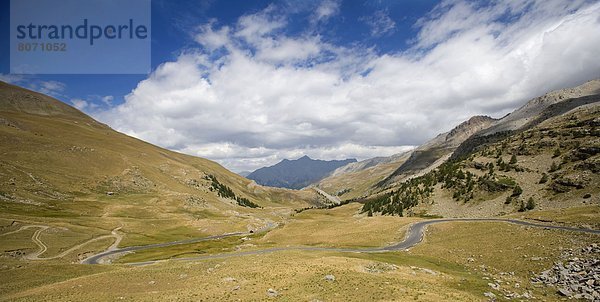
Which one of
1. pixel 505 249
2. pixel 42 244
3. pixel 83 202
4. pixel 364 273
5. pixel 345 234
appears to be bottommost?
pixel 345 234

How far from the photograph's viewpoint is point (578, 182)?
4478 inches

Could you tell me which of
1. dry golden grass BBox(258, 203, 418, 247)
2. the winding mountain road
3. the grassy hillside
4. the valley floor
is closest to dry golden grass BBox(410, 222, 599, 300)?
the valley floor

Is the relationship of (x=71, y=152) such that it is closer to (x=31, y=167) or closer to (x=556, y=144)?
(x=31, y=167)

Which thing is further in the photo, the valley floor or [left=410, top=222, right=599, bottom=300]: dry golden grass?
[left=410, top=222, right=599, bottom=300]: dry golden grass

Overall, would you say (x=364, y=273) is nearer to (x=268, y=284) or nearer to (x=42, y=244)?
(x=268, y=284)

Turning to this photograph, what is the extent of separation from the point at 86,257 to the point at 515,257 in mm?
103159

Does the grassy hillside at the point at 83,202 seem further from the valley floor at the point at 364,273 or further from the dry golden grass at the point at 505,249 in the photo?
the dry golden grass at the point at 505,249

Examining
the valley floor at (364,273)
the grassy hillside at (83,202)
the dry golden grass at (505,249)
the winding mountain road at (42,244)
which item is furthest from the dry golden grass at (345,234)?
the winding mountain road at (42,244)

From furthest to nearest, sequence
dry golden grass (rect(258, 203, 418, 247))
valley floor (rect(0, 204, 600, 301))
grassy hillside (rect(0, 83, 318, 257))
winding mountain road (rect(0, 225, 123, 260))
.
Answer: grassy hillside (rect(0, 83, 318, 257))
winding mountain road (rect(0, 225, 123, 260))
dry golden grass (rect(258, 203, 418, 247))
valley floor (rect(0, 204, 600, 301))

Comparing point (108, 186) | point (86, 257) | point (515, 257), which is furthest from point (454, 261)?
point (108, 186)

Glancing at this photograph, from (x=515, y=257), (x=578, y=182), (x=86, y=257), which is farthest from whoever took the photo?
(x=578, y=182)

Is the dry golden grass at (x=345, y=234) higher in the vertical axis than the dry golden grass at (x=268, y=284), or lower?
→ lower

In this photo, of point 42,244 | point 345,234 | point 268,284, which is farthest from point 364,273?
point 42,244

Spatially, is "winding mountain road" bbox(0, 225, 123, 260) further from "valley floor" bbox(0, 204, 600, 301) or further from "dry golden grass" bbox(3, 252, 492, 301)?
"dry golden grass" bbox(3, 252, 492, 301)
